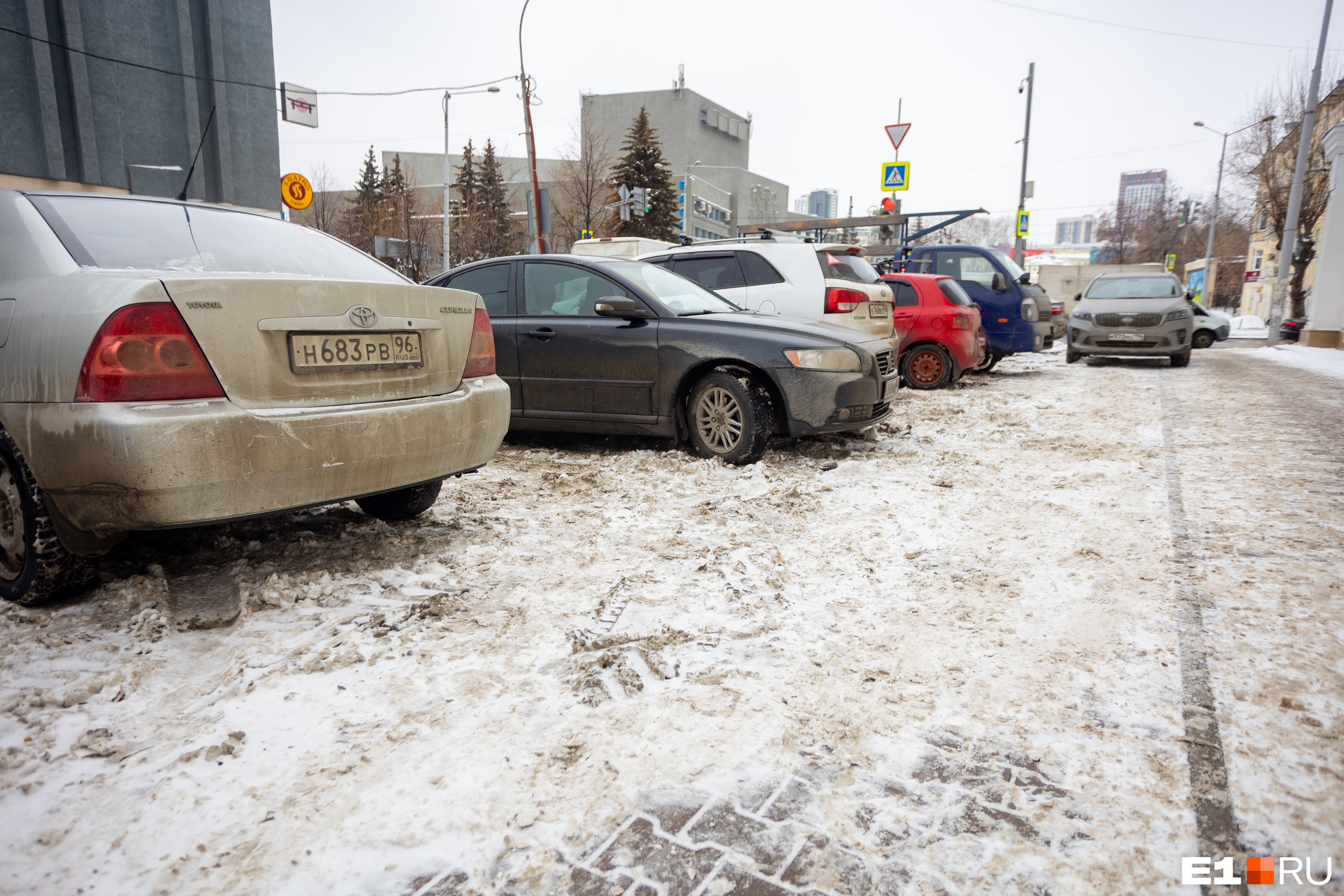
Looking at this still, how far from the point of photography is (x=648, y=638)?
263cm

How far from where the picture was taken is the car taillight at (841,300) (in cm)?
785

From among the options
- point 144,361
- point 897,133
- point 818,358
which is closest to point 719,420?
→ point 818,358

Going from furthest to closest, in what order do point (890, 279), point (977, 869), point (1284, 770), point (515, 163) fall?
point (515, 163) < point (890, 279) < point (1284, 770) < point (977, 869)

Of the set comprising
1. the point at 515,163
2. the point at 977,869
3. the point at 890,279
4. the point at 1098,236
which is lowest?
the point at 977,869

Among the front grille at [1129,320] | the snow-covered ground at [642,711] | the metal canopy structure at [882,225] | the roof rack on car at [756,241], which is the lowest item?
the snow-covered ground at [642,711]

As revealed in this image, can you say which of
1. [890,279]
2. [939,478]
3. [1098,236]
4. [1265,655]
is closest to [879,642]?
[1265,655]

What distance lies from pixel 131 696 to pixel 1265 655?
11.4 feet

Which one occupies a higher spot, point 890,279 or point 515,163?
point 515,163

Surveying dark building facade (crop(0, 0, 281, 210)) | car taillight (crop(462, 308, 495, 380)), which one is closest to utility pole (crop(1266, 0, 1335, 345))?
car taillight (crop(462, 308, 495, 380))

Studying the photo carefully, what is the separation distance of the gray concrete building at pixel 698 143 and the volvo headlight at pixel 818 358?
2298 inches

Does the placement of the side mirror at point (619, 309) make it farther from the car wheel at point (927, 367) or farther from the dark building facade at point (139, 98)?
Result: the dark building facade at point (139, 98)

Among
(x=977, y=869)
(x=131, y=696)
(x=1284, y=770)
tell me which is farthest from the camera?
(x=131, y=696)

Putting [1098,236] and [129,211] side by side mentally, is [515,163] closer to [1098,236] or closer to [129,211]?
[1098,236]

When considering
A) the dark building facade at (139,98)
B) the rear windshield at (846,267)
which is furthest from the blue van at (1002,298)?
the dark building facade at (139,98)
